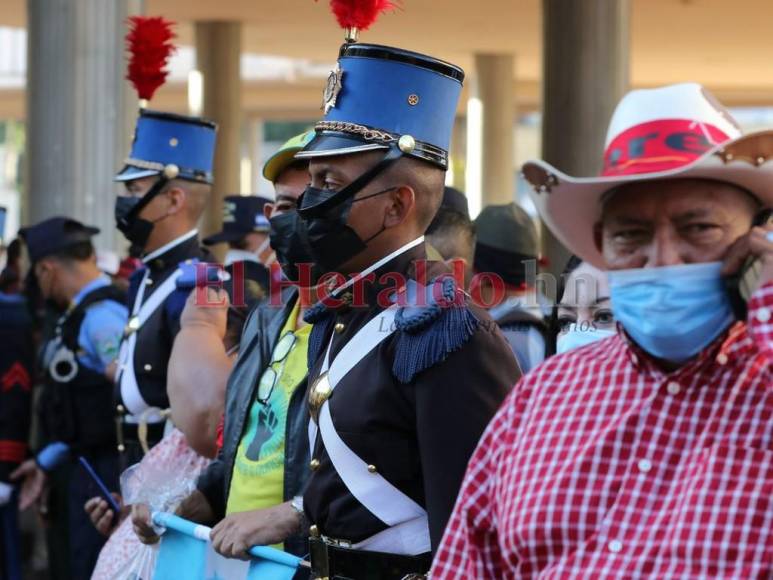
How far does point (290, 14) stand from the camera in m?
20.0

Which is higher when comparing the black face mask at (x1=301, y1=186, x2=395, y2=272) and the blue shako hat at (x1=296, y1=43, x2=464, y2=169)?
the blue shako hat at (x1=296, y1=43, x2=464, y2=169)

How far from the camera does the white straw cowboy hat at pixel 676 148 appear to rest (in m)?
2.36

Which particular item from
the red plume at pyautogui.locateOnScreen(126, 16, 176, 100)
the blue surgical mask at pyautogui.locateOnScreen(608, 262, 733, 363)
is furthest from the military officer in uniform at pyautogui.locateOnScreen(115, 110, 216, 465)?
the blue surgical mask at pyautogui.locateOnScreen(608, 262, 733, 363)

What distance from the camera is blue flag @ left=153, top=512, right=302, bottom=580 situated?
3555 millimetres

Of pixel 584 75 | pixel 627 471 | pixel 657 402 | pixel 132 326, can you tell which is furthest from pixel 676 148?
pixel 584 75

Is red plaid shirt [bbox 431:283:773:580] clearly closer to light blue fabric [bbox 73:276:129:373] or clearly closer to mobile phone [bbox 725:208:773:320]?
mobile phone [bbox 725:208:773:320]

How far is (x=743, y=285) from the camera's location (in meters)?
2.28

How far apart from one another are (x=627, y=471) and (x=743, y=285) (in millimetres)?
337

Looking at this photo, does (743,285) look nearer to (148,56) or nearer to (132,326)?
(132,326)

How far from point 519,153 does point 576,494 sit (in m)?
40.9

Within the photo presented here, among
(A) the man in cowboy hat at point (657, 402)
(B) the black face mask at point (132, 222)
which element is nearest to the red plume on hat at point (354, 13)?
(A) the man in cowboy hat at point (657, 402)

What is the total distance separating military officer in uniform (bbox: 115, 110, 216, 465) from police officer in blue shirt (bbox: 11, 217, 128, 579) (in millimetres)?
624

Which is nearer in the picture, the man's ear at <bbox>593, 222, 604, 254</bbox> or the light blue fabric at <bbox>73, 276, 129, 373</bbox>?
the man's ear at <bbox>593, 222, 604, 254</bbox>

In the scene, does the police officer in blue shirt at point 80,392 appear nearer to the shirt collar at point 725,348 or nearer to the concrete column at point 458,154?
the shirt collar at point 725,348
